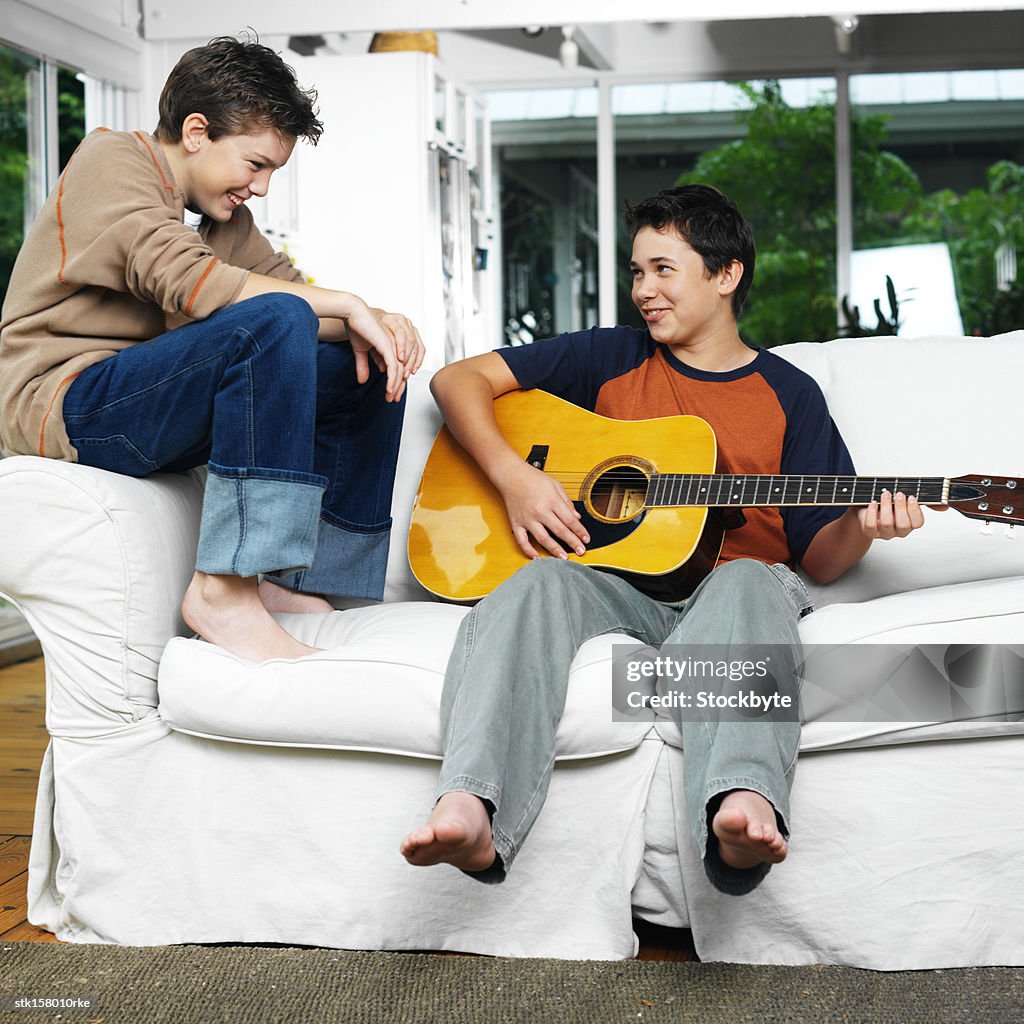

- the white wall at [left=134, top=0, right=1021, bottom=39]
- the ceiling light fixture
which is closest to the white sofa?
the white wall at [left=134, top=0, right=1021, bottom=39]

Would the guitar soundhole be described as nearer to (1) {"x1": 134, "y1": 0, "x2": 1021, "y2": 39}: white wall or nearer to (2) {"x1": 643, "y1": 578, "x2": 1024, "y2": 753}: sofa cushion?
(2) {"x1": 643, "y1": 578, "x2": 1024, "y2": 753}: sofa cushion

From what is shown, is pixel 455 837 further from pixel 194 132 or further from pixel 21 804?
pixel 21 804

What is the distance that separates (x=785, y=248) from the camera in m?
6.44

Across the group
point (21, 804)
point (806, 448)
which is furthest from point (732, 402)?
point (21, 804)

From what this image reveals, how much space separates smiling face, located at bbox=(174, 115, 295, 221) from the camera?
5.74 feet

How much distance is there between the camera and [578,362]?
2047mm

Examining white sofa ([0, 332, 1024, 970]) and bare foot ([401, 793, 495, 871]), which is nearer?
bare foot ([401, 793, 495, 871])

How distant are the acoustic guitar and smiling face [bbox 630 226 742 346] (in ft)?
0.65

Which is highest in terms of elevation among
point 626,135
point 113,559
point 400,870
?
point 626,135

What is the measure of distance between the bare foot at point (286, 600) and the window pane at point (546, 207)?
4765 millimetres

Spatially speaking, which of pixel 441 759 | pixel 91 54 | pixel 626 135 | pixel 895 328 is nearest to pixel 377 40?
pixel 91 54

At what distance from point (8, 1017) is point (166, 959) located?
8.5 inches

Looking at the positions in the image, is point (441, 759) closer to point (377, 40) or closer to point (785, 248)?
point (377, 40)

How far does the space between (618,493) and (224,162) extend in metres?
0.77
